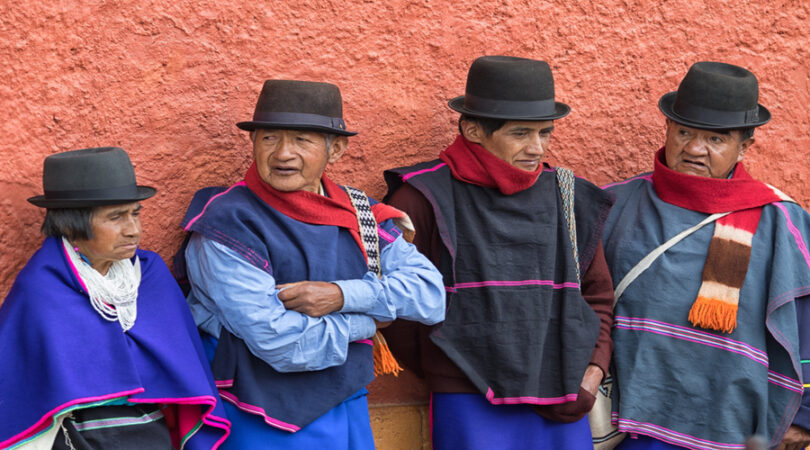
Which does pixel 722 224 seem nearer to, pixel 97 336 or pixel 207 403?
pixel 207 403

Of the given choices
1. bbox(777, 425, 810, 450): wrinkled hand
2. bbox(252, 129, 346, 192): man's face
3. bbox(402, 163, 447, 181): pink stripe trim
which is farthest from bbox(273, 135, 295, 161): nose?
bbox(777, 425, 810, 450): wrinkled hand

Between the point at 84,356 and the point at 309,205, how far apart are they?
0.94 metres

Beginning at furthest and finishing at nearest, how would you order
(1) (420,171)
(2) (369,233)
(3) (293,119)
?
(1) (420,171) < (2) (369,233) < (3) (293,119)

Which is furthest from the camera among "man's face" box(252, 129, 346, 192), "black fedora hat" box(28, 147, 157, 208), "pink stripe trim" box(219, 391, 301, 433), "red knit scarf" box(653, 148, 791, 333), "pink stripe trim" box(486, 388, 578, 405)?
"red knit scarf" box(653, 148, 791, 333)

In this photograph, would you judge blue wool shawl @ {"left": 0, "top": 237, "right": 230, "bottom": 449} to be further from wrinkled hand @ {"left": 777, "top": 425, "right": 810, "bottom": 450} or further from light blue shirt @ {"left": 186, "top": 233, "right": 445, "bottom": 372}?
wrinkled hand @ {"left": 777, "top": 425, "right": 810, "bottom": 450}

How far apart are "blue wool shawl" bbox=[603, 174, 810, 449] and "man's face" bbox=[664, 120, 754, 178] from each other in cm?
25

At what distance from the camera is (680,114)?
168 inches

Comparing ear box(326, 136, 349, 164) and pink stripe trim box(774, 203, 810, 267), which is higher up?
ear box(326, 136, 349, 164)

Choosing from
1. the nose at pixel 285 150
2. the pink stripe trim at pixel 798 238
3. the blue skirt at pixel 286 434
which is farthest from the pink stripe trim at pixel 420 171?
the pink stripe trim at pixel 798 238

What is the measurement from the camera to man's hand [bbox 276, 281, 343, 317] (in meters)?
3.29

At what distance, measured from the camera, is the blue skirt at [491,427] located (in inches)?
151

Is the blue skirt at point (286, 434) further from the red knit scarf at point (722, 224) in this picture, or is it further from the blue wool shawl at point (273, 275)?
the red knit scarf at point (722, 224)

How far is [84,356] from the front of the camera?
2.98m

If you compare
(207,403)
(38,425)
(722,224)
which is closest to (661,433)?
(722,224)
